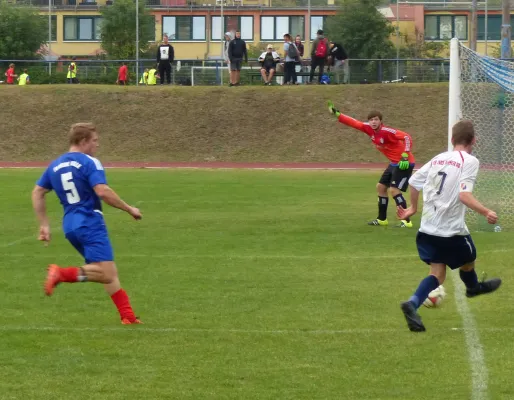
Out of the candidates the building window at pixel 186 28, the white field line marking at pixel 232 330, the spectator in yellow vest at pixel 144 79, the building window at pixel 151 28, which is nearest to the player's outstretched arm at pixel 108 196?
the white field line marking at pixel 232 330

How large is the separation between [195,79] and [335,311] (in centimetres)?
3457

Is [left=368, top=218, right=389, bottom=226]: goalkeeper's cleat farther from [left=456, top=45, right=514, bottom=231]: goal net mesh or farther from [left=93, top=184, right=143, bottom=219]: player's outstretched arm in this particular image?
[left=93, top=184, right=143, bottom=219]: player's outstretched arm

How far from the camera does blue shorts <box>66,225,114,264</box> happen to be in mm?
8953

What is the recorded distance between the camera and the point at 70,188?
896cm

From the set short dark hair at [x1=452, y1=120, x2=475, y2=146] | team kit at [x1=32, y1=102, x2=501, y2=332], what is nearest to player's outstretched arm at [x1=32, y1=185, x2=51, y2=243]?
team kit at [x1=32, y1=102, x2=501, y2=332]

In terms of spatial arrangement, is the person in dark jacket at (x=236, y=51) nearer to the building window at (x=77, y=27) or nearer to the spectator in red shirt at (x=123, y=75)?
the spectator in red shirt at (x=123, y=75)

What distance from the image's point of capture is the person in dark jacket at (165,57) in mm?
40625

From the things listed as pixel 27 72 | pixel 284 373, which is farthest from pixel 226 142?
pixel 284 373

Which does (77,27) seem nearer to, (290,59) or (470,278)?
(290,59)

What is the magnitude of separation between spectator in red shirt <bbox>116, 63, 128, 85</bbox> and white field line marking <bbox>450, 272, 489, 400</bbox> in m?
34.1

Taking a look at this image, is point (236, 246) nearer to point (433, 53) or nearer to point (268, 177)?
point (268, 177)

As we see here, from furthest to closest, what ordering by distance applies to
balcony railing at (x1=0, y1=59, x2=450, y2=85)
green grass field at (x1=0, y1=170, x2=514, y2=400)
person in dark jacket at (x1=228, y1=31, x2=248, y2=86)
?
balcony railing at (x1=0, y1=59, x2=450, y2=85) < person in dark jacket at (x1=228, y1=31, x2=248, y2=86) < green grass field at (x1=0, y1=170, x2=514, y2=400)

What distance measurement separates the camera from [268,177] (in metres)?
29.9

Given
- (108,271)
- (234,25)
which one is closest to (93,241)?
(108,271)
